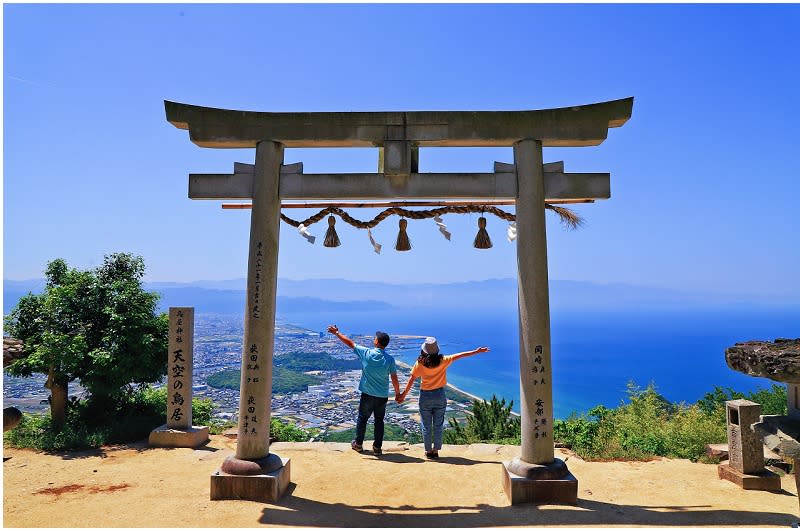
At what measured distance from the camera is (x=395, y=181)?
18.7 feet

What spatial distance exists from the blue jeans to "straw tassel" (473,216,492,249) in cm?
217

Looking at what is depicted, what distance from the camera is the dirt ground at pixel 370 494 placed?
4.75m

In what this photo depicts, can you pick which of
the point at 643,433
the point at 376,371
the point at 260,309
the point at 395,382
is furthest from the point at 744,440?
the point at 260,309

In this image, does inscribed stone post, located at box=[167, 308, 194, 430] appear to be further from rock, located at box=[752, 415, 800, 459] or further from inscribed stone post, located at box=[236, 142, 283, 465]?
rock, located at box=[752, 415, 800, 459]

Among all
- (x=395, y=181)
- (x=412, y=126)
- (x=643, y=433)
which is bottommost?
(x=643, y=433)

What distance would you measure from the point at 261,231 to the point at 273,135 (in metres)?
1.20

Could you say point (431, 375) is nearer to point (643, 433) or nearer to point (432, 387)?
point (432, 387)

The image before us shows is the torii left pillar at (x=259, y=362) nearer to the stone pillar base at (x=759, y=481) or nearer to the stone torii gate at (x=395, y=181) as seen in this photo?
the stone torii gate at (x=395, y=181)

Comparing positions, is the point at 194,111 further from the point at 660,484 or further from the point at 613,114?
the point at 660,484

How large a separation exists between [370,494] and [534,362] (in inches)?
97.6

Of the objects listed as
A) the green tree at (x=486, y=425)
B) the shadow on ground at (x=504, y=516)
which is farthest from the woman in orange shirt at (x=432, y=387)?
the green tree at (x=486, y=425)

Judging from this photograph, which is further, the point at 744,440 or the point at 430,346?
the point at 430,346

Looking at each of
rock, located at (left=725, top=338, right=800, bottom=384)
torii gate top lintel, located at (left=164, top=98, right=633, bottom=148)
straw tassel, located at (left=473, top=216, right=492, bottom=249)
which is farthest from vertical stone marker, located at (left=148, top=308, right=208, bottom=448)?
rock, located at (left=725, top=338, right=800, bottom=384)

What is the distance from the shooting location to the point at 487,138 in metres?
5.72
